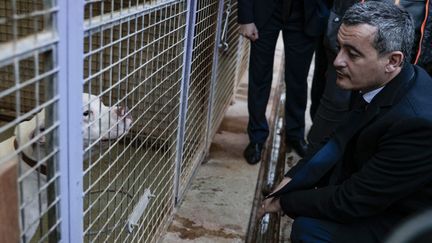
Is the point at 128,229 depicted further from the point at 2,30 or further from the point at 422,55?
the point at 2,30

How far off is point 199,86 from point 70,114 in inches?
66.1

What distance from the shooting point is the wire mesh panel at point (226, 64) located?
3.11 metres

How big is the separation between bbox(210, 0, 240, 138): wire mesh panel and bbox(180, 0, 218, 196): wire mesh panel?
0.21m

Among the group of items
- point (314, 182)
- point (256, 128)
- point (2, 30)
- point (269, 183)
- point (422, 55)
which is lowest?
point (269, 183)

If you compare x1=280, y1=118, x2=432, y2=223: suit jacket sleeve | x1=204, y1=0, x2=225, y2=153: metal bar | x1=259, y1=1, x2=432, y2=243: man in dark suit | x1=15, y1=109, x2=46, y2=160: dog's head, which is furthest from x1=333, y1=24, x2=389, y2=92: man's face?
x1=204, y1=0, x2=225, y2=153: metal bar

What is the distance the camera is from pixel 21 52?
83 centimetres

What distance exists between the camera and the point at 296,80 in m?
3.19

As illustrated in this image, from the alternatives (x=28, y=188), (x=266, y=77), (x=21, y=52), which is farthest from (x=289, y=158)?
(x=21, y=52)

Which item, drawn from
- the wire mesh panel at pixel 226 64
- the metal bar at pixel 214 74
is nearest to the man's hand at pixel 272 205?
the metal bar at pixel 214 74

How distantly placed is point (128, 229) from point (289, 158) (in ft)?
6.17

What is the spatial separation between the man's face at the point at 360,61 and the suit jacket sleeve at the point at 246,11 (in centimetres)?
126

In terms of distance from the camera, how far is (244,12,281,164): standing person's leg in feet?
9.90

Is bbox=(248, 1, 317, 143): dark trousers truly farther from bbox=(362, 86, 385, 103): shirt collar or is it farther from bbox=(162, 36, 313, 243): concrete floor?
bbox=(362, 86, 385, 103): shirt collar

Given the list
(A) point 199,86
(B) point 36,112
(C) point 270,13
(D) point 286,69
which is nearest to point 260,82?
(D) point 286,69
